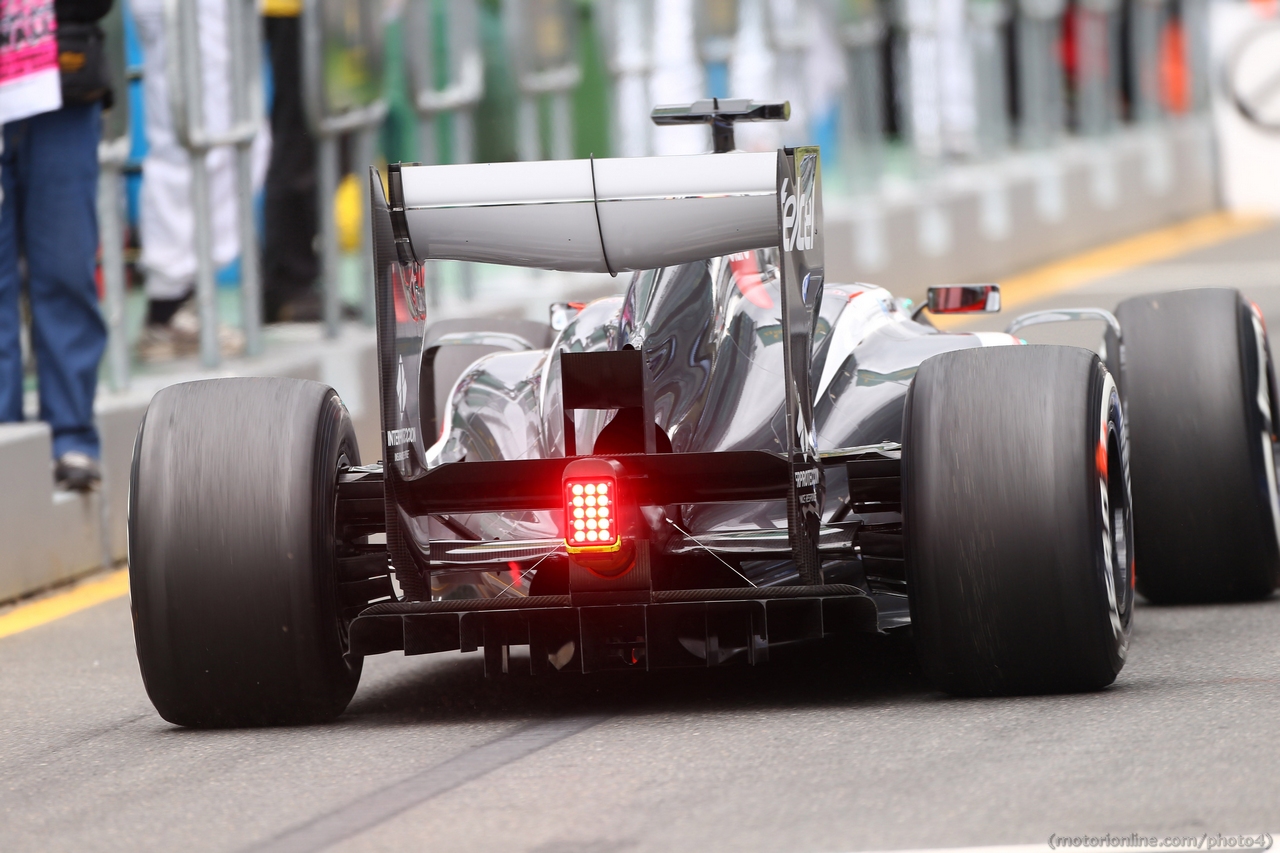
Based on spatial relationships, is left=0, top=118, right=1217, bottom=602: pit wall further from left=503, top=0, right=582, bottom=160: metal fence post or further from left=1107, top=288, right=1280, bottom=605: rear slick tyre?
left=1107, top=288, right=1280, bottom=605: rear slick tyre

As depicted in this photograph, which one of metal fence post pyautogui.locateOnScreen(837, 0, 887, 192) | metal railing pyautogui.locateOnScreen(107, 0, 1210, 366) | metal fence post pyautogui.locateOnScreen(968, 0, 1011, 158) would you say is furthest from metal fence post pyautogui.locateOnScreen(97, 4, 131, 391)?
metal fence post pyautogui.locateOnScreen(968, 0, 1011, 158)

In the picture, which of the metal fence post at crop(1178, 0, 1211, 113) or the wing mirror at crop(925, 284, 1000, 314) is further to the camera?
the metal fence post at crop(1178, 0, 1211, 113)

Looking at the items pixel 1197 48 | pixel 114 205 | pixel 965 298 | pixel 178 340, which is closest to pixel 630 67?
pixel 178 340

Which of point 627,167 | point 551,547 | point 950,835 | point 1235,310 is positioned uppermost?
point 627,167

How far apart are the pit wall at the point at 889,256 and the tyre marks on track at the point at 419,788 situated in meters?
3.09

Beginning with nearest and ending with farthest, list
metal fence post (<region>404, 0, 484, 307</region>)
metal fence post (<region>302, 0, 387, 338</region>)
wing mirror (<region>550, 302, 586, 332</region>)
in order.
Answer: wing mirror (<region>550, 302, 586, 332</region>) → metal fence post (<region>302, 0, 387, 338</region>) → metal fence post (<region>404, 0, 484, 307</region>)

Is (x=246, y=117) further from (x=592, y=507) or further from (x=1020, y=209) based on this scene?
(x=1020, y=209)

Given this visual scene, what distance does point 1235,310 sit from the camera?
6852 millimetres

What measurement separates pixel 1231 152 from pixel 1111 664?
17196mm

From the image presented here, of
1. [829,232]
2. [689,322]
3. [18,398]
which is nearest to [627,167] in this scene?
[689,322]

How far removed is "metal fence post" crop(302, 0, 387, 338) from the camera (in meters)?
10.6

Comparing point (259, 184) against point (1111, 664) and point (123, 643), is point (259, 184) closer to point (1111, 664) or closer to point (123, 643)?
point (123, 643)

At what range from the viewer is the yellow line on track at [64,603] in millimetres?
7621

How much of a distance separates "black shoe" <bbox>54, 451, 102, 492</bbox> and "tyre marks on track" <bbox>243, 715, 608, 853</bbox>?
10.8ft
